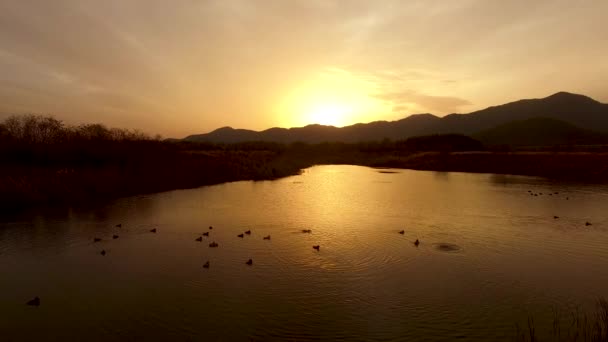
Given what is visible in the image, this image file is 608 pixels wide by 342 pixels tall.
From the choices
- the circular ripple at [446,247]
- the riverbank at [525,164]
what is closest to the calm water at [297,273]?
the circular ripple at [446,247]

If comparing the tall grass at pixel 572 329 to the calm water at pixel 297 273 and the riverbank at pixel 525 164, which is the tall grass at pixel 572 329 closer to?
the calm water at pixel 297 273

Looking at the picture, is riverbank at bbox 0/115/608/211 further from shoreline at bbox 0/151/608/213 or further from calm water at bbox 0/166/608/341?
calm water at bbox 0/166/608/341

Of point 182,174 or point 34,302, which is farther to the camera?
point 182,174

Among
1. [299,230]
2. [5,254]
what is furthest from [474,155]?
[5,254]

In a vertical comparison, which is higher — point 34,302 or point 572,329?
point 34,302

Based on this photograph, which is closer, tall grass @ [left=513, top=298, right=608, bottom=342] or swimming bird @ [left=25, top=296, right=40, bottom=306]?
tall grass @ [left=513, top=298, right=608, bottom=342]

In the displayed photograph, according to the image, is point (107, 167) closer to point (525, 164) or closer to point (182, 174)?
point (182, 174)

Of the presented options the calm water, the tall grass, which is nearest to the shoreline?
the calm water

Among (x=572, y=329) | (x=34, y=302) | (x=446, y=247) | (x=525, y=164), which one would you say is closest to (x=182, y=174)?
(x=34, y=302)

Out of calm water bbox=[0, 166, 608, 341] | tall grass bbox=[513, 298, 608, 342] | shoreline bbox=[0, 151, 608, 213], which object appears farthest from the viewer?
shoreline bbox=[0, 151, 608, 213]
